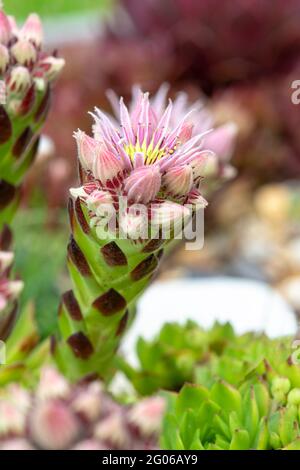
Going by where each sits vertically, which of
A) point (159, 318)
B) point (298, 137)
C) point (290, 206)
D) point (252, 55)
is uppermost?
point (252, 55)

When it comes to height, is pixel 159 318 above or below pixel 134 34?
below

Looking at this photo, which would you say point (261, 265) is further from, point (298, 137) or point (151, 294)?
point (151, 294)

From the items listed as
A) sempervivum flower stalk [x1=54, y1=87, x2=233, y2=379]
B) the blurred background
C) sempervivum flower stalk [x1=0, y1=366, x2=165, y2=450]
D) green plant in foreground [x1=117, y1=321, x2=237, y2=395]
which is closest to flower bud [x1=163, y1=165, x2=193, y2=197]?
sempervivum flower stalk [x1=54, y1=87, x2=233, y2=379]

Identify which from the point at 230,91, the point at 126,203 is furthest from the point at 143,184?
the point at 230,91

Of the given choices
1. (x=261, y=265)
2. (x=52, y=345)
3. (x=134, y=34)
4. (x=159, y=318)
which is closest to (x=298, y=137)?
(x=261, y=265)

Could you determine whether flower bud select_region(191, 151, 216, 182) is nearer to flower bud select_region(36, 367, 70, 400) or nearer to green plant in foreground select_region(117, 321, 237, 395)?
flower bud select_region(36, 367, 70, 400)

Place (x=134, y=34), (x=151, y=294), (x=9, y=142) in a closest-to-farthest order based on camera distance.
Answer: (x=9, y=142)
(x=151, y=294)
(x=134, y=34)

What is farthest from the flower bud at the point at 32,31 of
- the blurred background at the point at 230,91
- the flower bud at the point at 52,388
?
the blurred background at the point at 230,91
